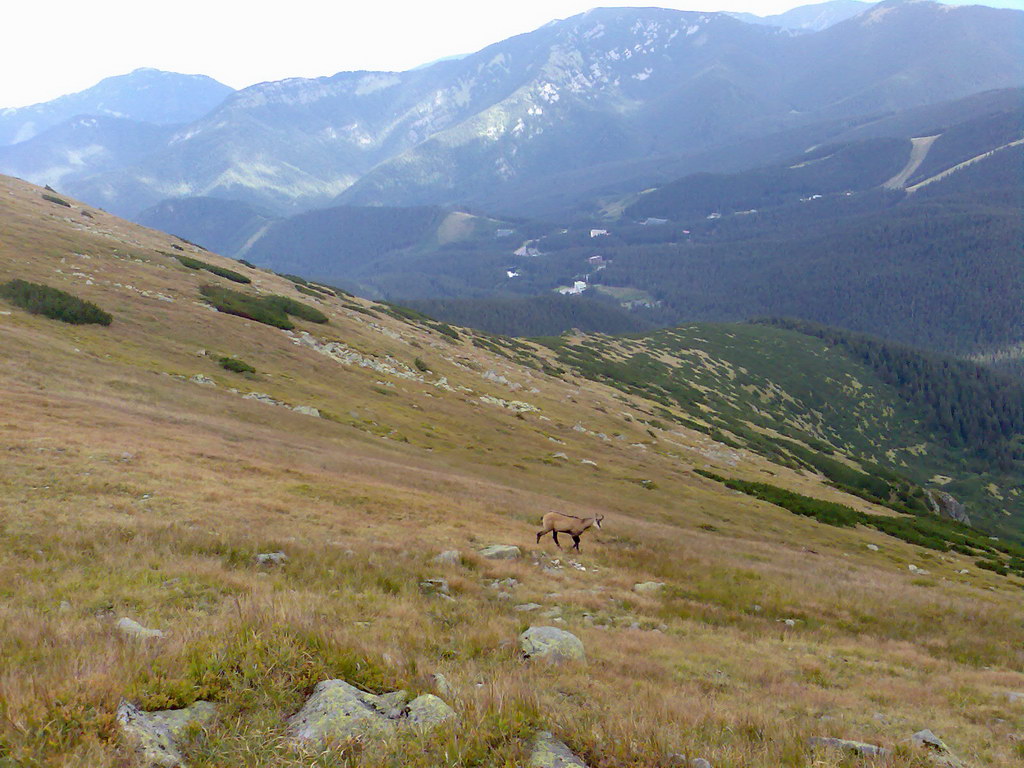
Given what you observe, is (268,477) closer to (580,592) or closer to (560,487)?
(580,592)

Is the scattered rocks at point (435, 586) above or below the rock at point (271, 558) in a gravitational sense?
above

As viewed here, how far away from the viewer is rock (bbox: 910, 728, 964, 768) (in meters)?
6.27

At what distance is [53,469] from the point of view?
15797 mm

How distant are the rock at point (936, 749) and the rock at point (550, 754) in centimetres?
417

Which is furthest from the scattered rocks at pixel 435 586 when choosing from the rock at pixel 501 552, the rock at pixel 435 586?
the rock at pixel 501 552

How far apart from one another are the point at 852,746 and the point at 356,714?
530 cm

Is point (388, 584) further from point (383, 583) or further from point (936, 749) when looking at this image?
point (936, 749)

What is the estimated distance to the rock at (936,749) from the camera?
6.27 m

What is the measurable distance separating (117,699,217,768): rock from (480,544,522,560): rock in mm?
10995

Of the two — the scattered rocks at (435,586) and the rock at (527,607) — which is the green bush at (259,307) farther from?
the rock at (527,607)

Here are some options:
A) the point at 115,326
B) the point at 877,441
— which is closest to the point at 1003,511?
the point at 877,441

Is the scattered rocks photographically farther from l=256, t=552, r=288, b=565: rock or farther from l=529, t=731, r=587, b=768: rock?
l=529, t=731, r=587, b=768: rock

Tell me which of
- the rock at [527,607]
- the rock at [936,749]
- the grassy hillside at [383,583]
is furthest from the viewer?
the rock at [527,607]

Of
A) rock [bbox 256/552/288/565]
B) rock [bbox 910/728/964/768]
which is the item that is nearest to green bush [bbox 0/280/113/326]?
rock [bbox 256/552/288/565]
